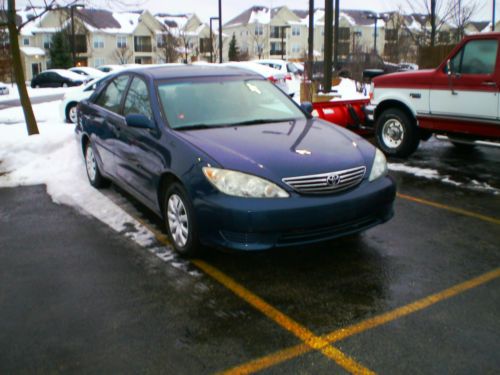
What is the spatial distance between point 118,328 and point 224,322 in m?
0.68

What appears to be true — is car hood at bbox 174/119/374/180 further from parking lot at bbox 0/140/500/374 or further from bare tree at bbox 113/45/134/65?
bare tree at bbox 113/45/134/65

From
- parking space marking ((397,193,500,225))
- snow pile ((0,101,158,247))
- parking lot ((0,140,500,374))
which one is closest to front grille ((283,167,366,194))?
parking lot ((0,140,500,374))

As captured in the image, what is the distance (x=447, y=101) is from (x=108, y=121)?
16.5 ft

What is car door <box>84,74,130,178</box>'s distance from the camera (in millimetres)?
5957

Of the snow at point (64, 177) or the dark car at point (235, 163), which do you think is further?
the snow at point (64, 177)

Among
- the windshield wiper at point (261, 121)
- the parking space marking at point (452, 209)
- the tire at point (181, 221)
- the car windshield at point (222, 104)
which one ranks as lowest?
the parking space marking at point (452, 209)

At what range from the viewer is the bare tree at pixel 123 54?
70.5m

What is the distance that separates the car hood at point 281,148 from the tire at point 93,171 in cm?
246

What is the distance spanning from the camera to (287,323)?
139 inches

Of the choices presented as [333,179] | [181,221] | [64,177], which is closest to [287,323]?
[333,179]

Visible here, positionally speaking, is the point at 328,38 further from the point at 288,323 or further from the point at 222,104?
the point at 288,323

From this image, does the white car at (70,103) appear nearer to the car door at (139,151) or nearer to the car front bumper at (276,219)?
the car door at (139,151)

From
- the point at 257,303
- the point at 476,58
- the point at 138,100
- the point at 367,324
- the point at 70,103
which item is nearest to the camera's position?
the point at 367,324

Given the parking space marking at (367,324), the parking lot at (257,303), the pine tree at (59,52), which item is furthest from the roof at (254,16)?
the parking space marking at (367,324)
